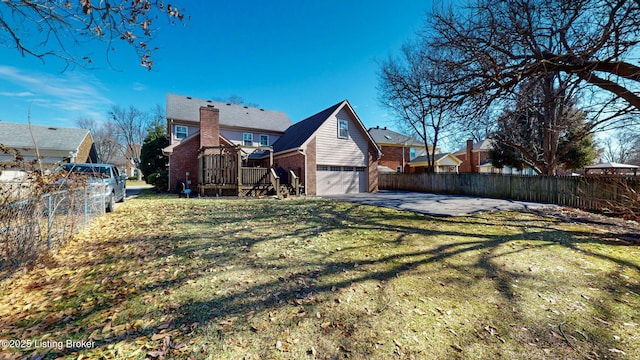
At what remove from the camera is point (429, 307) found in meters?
3.19

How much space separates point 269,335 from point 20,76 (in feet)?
22.2

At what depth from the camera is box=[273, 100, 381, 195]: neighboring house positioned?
1723cm

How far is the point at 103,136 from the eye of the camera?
45.8m

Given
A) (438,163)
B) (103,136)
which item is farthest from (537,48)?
(103,136)

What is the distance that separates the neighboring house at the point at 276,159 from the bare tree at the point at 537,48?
11.6 metres

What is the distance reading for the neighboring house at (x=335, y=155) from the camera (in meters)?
17.2

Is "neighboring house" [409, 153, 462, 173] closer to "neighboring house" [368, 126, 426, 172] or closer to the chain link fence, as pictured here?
"neighboring house" [368, 126, 426, 172]

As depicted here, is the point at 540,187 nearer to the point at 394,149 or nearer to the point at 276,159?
the point at 276,159

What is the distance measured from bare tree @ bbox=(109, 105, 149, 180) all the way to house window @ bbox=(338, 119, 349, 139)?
127ft

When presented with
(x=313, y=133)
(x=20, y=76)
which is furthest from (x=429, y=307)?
(x=313, y=133)

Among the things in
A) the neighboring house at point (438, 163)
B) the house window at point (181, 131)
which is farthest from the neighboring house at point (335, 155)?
the neighboring house at point (438, 163)

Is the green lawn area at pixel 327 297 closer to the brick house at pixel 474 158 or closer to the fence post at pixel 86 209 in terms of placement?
the fence post at pixel 86 209

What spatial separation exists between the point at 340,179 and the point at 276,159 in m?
5.78

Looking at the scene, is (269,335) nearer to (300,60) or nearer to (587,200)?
(587,200)
